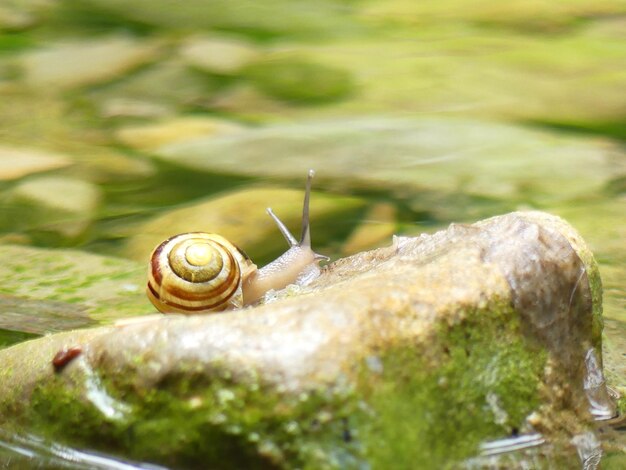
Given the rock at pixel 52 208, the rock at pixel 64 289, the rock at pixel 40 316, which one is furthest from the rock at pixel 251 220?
the rock at pixel 40 316

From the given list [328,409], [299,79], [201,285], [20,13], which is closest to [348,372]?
[328,409]

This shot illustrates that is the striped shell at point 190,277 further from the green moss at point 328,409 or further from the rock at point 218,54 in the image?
the rock at point 218,54

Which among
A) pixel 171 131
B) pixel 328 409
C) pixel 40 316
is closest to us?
pixel 328 409

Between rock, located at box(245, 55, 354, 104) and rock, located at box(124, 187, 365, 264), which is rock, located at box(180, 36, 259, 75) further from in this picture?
rock, located at box(124, 187, 365, 264)

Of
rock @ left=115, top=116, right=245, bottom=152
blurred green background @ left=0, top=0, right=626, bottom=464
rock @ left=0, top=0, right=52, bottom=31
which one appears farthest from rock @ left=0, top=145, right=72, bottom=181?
rock @ left=0, top=0, right=52, bottom=31

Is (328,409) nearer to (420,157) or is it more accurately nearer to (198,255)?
(198,255)

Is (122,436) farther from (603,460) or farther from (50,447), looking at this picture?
(603,460)
